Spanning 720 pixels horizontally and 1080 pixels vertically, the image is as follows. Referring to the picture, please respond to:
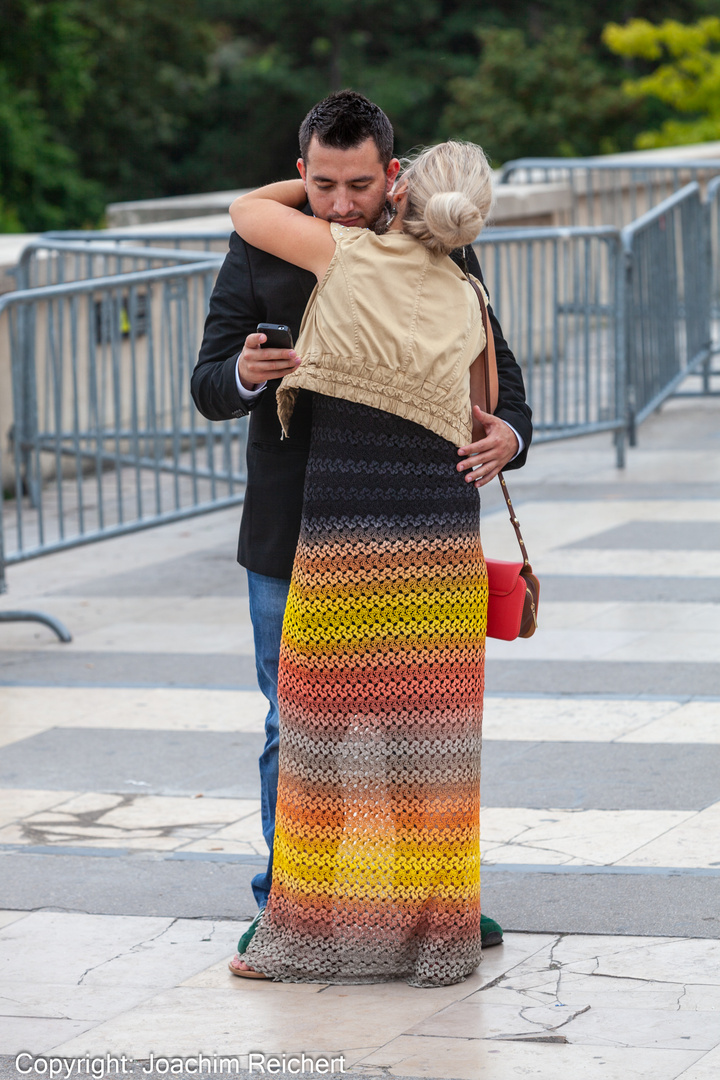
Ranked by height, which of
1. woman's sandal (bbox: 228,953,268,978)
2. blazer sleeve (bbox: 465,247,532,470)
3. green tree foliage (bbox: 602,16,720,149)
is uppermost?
green tree foliage (bbox: 602,16,720,149)

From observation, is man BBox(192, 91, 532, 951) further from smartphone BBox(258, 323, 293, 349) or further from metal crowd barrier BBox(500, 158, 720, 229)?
metal crowd barrier BBox(500, 158, 720, 229)

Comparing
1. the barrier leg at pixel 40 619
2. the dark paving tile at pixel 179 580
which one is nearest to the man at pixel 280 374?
the barrier leg at pixel 40 619

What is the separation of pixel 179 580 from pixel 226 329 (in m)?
4.48

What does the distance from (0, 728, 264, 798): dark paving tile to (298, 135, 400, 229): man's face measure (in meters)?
2.10

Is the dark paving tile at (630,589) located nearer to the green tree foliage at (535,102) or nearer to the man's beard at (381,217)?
the man's beard at (381,217)

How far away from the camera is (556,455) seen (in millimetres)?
11117

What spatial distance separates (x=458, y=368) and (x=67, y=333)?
6.40 meters

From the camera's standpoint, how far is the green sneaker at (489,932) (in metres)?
3.96

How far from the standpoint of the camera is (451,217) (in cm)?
349

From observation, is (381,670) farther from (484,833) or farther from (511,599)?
(484,833)

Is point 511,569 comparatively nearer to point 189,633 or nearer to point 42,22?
point 189,633

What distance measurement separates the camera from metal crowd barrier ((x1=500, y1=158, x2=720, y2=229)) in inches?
622

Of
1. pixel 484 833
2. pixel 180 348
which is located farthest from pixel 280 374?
pixel 180 348

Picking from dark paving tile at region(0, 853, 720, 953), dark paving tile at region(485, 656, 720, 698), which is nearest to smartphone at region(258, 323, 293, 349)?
dark paving tile at region(0, 853, 720, 953)
